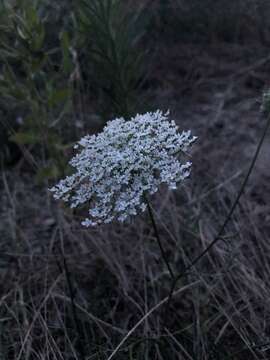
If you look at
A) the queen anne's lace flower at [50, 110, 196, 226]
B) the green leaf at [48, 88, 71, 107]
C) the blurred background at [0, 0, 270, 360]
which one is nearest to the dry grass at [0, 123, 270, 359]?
the blurred background at [0, 0, 270, 360]

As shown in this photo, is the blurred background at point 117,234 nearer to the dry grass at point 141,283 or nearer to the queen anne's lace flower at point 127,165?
the dry grass at point 141,283

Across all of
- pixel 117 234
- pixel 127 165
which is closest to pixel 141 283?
pixel 117 234

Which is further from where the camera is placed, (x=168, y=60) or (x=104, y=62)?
(x=168, y=60)

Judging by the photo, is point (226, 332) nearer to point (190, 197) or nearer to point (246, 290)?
point (246, 290)

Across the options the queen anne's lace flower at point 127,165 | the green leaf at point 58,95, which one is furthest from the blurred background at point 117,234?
the queen anne's lace flower at point 127,165

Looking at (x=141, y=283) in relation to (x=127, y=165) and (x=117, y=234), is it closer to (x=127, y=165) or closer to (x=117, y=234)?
(x=117, y=234)

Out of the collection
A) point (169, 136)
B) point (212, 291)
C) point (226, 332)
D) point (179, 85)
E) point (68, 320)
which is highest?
point (179, 85)

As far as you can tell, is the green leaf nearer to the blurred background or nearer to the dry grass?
the blurred background

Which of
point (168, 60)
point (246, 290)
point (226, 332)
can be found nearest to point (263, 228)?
point (246, 290)
